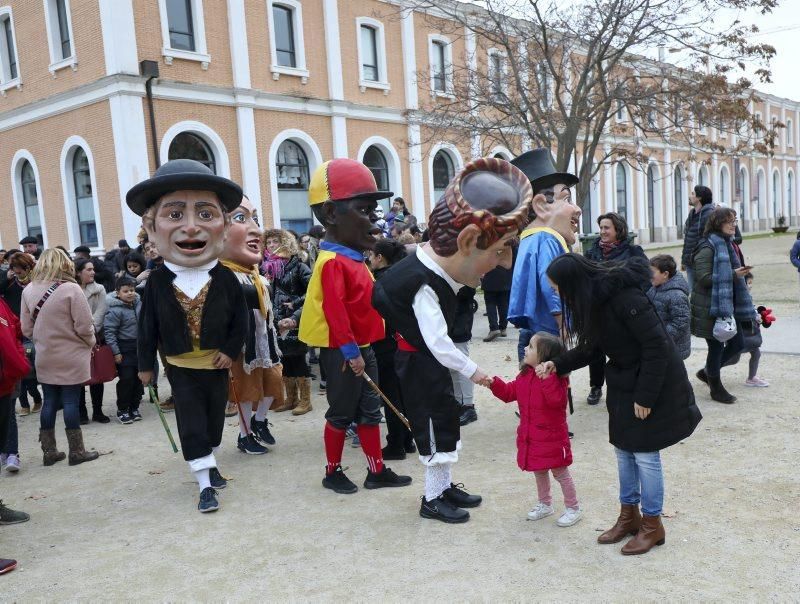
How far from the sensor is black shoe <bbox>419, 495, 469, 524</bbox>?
382cm

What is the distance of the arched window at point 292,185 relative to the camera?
1861 cm

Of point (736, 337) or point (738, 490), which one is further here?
point (736, 337)

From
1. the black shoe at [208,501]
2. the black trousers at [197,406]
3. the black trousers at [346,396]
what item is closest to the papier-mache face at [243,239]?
the black trousers at [197,406]

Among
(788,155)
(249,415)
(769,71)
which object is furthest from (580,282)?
(788,155)

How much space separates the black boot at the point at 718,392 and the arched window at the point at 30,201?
58.1ft

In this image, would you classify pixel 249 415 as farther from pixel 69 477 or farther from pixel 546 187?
pixel 546 187

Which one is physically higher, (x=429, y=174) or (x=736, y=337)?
(x=429, y=174)

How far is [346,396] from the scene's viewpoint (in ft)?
14.3

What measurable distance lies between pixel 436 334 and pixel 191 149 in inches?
572

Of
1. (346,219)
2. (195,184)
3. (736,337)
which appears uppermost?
(195,184)

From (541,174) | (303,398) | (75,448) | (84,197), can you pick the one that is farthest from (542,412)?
(84,197)

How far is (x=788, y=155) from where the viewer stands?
150 ft

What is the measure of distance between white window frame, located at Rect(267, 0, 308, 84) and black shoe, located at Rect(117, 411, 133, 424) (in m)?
13.0

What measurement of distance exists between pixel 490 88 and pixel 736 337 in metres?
10.5
